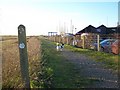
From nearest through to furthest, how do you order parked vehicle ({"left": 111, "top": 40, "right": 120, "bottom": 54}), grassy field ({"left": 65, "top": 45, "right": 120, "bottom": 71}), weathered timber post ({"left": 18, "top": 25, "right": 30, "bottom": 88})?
weathered timber post ({"left": 18, "top": 25, "right": 30, "bottom": 88}) < grassy field ({"left": 65, "top": 45, "right": 120, "bottom": 71}) < parked vehicle ({"left": 111, "top": 40, "right": 120, "bottom": 54})

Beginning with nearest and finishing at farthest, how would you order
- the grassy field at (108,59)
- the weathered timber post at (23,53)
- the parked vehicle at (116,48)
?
the weathered timber post at (23,53)
the grassy field at (108,59)
the parked vehicle at (116,48)

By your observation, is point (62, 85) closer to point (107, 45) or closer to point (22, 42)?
point (22, 42)

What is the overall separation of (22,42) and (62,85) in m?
1.93

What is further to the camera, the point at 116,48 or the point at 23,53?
the point at 116,48

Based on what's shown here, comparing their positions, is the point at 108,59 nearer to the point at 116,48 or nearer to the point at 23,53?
the point at 116,48

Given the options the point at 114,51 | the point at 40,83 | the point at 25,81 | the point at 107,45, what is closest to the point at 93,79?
the point at 40,83

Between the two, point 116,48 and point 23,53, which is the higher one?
point 23,53

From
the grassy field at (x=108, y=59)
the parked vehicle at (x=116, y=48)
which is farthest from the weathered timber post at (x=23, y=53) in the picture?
the parked vehicle at (x=116, y=48)

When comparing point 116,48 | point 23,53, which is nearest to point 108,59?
point 116,48

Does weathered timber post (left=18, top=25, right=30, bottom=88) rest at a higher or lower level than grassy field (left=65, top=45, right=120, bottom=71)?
higher

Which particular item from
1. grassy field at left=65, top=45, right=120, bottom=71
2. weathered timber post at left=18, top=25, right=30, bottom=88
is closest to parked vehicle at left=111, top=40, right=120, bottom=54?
grassy field at left=65, top=45, right=120, bottom=71

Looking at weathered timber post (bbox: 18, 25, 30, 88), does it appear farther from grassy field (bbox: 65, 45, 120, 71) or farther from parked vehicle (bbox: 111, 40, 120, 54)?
parked vehicle (bbox: 111, 40, 120, 54)

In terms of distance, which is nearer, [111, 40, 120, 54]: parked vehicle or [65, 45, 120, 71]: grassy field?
[65, 45, 120, 71]: grassy field

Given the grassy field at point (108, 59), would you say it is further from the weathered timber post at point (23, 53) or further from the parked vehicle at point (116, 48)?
the weathered timber post at point (23, 53)
